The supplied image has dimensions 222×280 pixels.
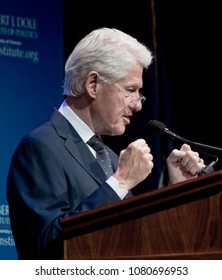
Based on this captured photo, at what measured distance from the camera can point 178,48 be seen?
14.7ft

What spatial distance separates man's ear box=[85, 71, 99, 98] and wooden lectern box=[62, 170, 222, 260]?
779 millimetres

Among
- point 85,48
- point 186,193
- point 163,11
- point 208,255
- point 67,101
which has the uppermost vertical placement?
point 163,11

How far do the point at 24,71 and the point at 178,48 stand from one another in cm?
93

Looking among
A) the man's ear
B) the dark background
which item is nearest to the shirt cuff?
the man's ear

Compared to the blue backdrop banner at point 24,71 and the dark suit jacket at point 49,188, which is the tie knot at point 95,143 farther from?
the blue backdrop banner at point 24,71

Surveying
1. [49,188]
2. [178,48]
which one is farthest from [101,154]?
[178,48]

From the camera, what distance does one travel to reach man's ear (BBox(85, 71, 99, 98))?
257 cm

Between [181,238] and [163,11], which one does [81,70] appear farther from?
[163,11]

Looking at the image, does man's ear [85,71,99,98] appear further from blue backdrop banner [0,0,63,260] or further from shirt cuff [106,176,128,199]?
blue backdrop banner [0,0,63,260]

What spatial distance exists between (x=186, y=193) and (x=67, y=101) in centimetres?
89

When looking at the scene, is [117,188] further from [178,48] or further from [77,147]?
[178,48]

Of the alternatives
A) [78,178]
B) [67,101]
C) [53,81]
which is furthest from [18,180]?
[53,81]

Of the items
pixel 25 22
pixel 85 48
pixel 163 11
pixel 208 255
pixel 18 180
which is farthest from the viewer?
pixel 163 11

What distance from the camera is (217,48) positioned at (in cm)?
435
